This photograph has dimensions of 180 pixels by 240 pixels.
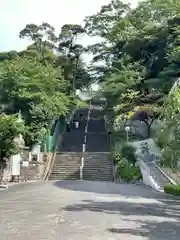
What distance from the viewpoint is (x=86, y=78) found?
5516cm

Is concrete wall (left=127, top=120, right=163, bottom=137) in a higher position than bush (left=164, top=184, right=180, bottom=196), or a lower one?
higher

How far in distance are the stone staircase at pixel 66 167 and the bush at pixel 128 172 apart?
316 cm

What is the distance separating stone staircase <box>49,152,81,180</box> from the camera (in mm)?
34625

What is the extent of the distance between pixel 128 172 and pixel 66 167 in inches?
217

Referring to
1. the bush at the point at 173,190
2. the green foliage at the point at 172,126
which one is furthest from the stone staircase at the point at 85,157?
the green foliage at the point at 172,126

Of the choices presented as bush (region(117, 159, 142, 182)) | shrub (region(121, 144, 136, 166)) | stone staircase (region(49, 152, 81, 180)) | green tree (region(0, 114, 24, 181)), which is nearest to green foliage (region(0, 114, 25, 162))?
green tree (region(0, 114, 24, 181))

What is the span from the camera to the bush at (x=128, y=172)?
32.7 meters

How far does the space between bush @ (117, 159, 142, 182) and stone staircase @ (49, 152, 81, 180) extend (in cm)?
316

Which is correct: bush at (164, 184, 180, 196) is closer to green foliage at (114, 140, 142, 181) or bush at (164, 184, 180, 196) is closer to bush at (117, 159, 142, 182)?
bush at (117, 159, 142, 182)

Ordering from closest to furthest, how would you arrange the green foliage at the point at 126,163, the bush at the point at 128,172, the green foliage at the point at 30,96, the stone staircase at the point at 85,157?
the bush at the point at 128,172
the green foliage at the point at 126,163
the stone staircase at the point at 85,157
the green foliage at the point at 30,96

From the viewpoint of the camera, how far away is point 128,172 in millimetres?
33031

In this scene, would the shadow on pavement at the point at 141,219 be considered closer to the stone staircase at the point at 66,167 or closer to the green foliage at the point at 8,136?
the green foliage at the point at 8,136

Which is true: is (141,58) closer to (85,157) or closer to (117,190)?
(85,157)

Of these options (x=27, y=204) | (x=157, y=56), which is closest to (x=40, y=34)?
(x=157, y=56)
